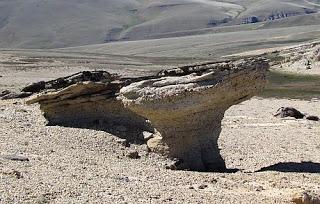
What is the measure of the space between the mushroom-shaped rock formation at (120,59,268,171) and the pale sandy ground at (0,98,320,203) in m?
1.01

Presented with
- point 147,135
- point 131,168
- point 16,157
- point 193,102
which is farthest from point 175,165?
point 16,157

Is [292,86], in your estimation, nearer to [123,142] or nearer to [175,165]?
[123,142]

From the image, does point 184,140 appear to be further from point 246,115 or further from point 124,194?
point 246,115

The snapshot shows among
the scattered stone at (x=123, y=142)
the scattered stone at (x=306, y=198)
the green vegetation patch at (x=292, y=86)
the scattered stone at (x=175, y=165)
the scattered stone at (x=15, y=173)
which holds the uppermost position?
the scattered stone at (x=15, y=173)

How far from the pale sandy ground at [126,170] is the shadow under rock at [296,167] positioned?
0.07 m

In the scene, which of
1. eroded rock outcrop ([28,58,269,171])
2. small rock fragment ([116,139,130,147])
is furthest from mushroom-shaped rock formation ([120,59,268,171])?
small rock fragment ([116,139,130,147])

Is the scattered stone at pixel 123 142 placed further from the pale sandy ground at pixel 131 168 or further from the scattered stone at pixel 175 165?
the scattered stone at pixel 175 165

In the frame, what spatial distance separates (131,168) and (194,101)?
3.13 metres

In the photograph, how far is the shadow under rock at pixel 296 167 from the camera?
2189cm

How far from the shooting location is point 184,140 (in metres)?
22.8

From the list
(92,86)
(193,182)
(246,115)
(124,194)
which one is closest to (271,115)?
(246,115)

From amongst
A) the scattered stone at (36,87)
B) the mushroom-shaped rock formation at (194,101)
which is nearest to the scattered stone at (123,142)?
the mushroom-shaped rock formation at (194,101)

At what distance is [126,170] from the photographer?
19969 millimetres

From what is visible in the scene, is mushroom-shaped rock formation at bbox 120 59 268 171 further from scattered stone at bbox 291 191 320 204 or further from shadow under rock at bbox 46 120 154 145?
scattered stone at bbox 291 191 320 204
